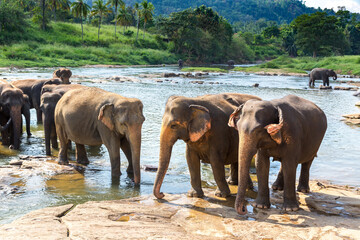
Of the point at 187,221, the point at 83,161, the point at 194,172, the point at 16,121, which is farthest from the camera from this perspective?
the point at 16,121

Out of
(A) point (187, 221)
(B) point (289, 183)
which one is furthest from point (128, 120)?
(B) point (289, 183)

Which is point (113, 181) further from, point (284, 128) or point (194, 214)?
point (284, 128)

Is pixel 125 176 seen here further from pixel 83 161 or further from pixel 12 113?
pixel 12 113

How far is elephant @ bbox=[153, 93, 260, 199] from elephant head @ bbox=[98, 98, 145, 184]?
41.4 inches

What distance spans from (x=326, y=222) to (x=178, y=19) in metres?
73.8

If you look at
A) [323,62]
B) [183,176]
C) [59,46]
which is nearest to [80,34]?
[59,46]

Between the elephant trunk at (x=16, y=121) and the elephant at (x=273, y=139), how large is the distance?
6.56 m

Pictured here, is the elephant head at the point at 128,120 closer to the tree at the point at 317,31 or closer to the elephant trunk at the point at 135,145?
the elephant trunk at the point at 135,145

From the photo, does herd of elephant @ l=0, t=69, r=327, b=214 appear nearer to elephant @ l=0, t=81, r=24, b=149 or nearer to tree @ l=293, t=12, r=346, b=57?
elephant @ l=0, t=81, r=24, b=149

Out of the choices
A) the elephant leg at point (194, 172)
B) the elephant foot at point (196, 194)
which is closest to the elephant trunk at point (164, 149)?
the elephant leg at point (194, 172)

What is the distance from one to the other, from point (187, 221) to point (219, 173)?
3.86 ft

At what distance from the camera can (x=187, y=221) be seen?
5.64 meters

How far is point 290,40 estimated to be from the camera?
10281 centimetres

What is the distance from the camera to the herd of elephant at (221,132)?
566cm
